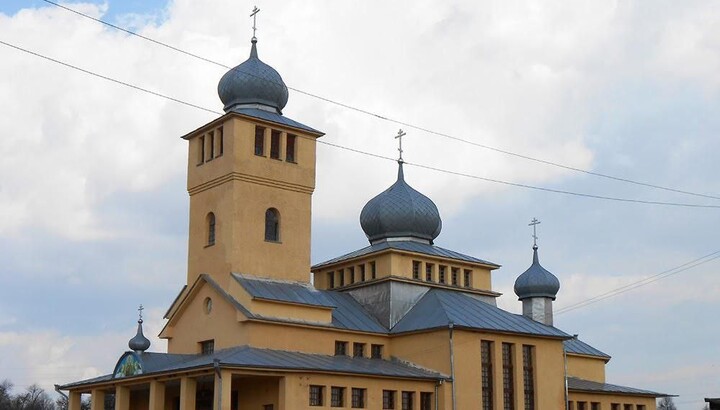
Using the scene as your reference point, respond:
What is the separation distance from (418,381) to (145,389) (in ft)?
35.6

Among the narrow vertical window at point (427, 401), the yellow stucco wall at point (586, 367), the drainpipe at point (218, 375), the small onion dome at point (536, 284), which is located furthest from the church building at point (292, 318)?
the small onion dome at point (536, 284)

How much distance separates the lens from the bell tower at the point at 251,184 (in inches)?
1603

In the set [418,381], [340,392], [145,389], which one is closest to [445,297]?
[418,381]

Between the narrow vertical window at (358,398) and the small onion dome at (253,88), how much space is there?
13.1 m

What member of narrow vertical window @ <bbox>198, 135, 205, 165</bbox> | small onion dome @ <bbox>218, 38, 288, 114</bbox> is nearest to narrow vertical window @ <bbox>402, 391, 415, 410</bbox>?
narrow vertical window @ <bbox>198, 135, 205, 165</bbox>

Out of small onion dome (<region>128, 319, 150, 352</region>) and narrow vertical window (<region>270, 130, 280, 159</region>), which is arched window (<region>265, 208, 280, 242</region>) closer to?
narrow vertical window (<region>270, 130, 280, 159</region>)

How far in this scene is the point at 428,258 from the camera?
151 ft

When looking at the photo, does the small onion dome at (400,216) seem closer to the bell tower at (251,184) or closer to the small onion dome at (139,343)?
the bell tower at (251,184)

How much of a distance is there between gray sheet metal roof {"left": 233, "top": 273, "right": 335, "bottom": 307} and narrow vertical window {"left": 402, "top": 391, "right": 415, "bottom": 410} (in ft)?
15.3

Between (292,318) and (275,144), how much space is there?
757 cm

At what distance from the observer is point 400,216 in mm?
47844

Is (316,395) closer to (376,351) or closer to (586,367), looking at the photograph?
(376,351)

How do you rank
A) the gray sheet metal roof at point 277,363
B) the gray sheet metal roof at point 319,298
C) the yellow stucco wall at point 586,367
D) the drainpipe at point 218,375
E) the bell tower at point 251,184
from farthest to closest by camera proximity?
the yellow stucco wall at point 586,367 < the bell tower at point 251,184 < the gray sheet metal roof at point 319,298 < the gray sheet metal roof at point 277,363 < the drainpipe at point 218,375

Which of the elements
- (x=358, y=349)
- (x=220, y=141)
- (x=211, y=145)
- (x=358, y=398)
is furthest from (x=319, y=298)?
(x=211, y=145)
